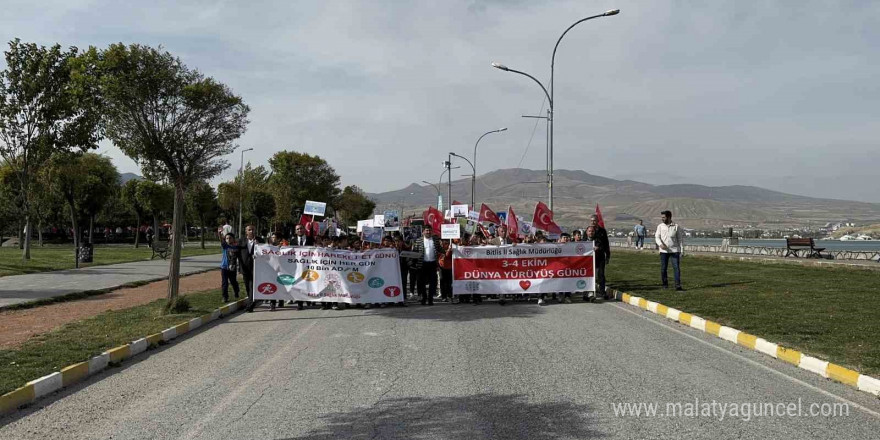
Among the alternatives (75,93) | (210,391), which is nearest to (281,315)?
(75,93)

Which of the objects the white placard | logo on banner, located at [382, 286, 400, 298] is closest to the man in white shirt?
the white placard

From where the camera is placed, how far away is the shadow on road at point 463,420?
16.8ft

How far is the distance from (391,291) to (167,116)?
19.3 ft

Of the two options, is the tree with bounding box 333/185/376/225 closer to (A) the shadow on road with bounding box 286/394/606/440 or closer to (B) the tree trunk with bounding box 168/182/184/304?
(B) the tree trunk with bounding box 168/182/184/304

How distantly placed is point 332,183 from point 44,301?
5876cm

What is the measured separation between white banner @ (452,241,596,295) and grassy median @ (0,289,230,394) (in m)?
5.59

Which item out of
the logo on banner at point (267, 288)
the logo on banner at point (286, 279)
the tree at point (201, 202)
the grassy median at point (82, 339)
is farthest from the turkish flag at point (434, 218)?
the tree at point (201, 202)

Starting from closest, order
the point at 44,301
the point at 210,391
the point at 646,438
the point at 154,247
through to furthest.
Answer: the point at 646,438, the point at 210,391, the point at 44,301, the point at 154,247

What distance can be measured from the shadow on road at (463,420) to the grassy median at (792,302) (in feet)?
12.6

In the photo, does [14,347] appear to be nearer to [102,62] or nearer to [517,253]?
[102,62]

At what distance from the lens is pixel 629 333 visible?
1027cm

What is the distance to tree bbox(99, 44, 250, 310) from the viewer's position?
12461 mm

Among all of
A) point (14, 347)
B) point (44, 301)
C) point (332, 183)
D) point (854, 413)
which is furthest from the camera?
Result: point (332, 183)

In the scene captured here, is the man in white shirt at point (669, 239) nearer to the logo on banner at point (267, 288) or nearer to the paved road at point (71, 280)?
the logo on banner at point (267, 288)
